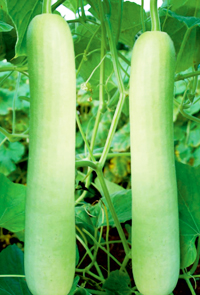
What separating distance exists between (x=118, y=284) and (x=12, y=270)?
218 millimetres

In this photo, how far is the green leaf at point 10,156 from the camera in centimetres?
220

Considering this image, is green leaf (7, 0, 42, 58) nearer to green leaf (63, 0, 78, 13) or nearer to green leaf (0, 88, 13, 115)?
green leaf (63, 0, 78, 13)

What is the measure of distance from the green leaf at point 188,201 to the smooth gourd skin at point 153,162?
0.15m

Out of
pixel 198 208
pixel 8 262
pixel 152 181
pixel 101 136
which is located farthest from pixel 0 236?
pixel 152 181

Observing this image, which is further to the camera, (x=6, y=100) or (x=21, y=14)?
(x=6, y=100)

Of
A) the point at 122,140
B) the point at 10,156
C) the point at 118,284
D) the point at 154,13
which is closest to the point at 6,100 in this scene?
the point at 10,156

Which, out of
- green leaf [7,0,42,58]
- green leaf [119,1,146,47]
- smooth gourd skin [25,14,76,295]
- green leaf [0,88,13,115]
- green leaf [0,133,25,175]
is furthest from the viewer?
green leaf [0,88,13,115]

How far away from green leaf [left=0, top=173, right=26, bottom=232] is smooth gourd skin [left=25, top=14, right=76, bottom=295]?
0.21 metres

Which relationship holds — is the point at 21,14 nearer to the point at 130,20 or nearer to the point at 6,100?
the point at 130,20

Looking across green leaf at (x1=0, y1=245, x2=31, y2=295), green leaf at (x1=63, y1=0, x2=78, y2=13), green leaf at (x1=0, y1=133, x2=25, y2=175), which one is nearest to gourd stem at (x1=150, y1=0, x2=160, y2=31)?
green leaf at (x1=63, y1=0, x2=78, y2=13)

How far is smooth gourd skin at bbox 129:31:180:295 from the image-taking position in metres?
0.43

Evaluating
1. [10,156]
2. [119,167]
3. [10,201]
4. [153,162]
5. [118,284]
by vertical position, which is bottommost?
[119,167]

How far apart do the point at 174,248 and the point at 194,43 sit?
49 cm

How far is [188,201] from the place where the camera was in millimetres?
592
